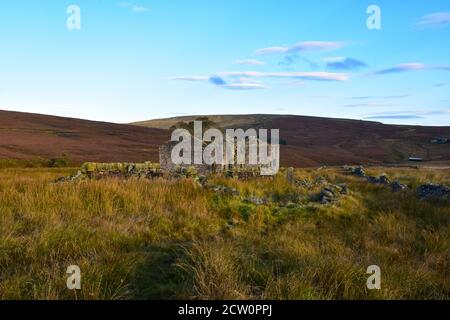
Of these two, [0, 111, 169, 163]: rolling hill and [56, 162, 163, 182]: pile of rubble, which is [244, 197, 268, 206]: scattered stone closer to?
[56, 162, 163, 182]: pile of rubble

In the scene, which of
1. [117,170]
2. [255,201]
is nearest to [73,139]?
[117,170]

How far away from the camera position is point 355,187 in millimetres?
16906

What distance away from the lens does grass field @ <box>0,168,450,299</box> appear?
15.2 feet

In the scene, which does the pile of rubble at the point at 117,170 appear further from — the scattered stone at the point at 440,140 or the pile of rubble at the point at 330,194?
the scattered stone at the point at 440,140

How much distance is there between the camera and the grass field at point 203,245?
463cm

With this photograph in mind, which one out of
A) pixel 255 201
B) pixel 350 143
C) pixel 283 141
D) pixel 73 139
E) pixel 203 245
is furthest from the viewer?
pixel 350 143

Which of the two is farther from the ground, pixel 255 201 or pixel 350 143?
pixel 350 143

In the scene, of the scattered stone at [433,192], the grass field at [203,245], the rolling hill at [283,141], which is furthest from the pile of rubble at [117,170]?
the rolling hill at [283,141]

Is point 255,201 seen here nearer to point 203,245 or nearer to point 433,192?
point 203,245

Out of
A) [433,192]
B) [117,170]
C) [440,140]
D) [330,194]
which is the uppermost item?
[440,140]

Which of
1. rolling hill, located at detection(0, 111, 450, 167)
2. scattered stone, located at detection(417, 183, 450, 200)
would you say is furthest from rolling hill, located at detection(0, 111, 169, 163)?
scattered stone, located at detection(417, 183, 450, 200)

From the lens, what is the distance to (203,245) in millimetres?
5828
